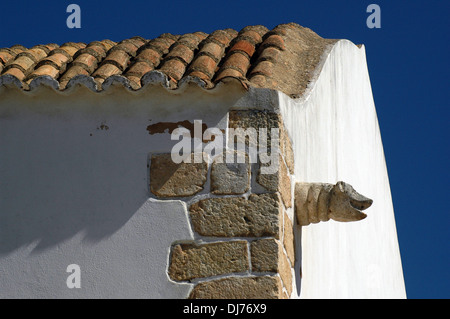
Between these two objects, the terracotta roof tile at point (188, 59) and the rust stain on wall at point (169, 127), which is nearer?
the rust stain on wall at point (169, 127)

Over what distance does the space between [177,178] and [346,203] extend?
3.17 ft

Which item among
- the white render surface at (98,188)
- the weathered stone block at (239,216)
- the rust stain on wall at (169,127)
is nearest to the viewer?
the weathered stone block at (239,216)

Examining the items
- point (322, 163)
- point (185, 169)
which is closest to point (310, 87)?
point (322, 163)

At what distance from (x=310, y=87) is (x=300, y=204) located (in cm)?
83

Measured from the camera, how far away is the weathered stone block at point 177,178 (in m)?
5.04

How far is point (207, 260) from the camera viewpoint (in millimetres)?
4879

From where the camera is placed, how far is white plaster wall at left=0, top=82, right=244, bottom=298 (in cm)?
496

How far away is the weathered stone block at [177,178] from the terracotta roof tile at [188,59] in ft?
1.47

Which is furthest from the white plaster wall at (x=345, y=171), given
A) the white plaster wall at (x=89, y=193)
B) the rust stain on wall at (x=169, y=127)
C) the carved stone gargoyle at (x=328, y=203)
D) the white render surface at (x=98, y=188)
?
the white plaster wall at (x=89, y=193)

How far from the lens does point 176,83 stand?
17.5 feet

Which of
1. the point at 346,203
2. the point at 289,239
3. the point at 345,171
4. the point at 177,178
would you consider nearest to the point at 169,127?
the point at 177,178

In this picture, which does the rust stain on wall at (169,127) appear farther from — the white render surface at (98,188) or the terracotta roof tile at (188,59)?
the terracotta roof tile at (188,59)
